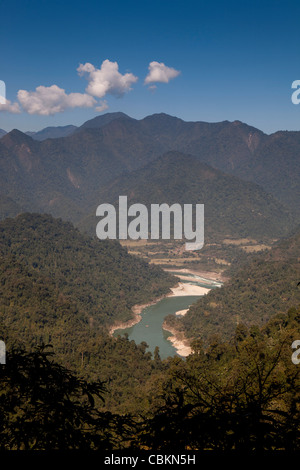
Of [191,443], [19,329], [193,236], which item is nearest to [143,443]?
[191,443]

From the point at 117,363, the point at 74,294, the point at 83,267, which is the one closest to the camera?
the point at 117,363

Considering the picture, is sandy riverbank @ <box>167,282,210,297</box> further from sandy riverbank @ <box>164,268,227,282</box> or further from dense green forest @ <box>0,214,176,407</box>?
sandy riverbank @ <box>164,268,227,282</box>

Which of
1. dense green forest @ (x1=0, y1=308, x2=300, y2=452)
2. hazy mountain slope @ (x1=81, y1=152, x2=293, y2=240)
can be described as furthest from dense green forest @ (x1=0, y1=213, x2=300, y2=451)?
hazy mountain slope @ (x1=81, y1=152, x2=293, y2=240)

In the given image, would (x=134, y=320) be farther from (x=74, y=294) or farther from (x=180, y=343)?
(x=180, y=343)

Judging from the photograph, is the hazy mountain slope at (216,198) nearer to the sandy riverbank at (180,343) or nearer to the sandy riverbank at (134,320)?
the sandy riverbank at (134,320)

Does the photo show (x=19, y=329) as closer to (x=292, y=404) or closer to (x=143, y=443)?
(x=292, y=404)

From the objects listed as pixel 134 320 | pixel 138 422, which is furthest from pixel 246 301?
pixel 138 422

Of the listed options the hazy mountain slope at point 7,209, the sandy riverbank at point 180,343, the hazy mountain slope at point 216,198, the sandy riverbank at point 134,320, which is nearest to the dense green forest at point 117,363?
the sandy riverbank at point 134,320
